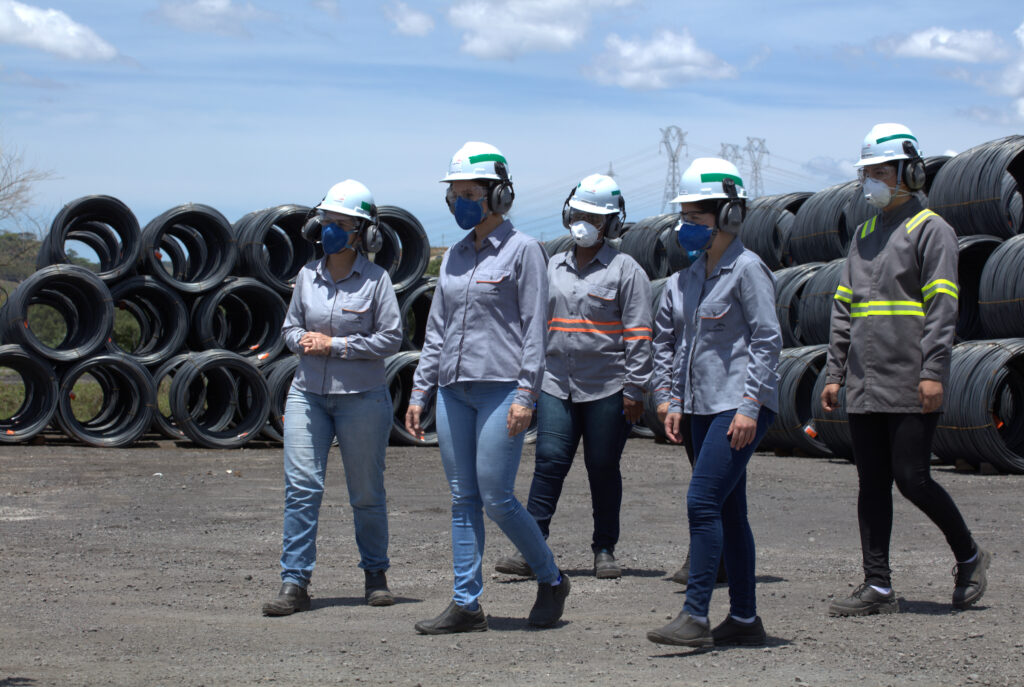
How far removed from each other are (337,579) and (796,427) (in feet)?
32.2

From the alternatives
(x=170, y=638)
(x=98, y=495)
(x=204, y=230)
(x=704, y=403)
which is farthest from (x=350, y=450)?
(x=204, y=230)

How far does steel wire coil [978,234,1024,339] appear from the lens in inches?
524

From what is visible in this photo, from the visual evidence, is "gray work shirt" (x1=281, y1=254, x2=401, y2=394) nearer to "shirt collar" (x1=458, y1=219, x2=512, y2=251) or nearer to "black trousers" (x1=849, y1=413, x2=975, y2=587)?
"shirt collar" (x1=458, y1=219, x2=512, y2=251)

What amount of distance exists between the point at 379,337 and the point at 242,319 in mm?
13555

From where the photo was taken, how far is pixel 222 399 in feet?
59.5

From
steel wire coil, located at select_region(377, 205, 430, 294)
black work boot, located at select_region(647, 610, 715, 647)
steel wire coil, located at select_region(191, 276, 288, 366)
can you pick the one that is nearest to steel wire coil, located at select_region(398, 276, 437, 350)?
steel wire coil, located at select_region(377, 205, 430, 294)

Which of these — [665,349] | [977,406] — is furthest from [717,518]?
[977,406]

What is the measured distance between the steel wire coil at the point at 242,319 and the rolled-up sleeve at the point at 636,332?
459 inches

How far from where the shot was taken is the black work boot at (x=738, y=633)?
5145mm

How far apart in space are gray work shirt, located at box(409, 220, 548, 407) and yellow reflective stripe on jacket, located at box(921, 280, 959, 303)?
1.69 meters

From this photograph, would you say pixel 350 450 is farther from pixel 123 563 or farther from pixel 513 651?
pixel 123 563

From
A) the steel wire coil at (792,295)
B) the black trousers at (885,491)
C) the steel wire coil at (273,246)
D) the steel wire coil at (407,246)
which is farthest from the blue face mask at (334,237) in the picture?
the steel wire coil at (407,246)

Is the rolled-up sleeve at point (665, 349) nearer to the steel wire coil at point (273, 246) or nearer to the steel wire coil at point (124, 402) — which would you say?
the steel wire coil at point (273, 246)

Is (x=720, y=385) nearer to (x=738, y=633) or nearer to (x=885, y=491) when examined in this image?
(x=738, y=633)
